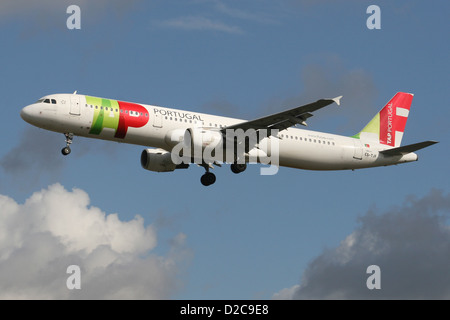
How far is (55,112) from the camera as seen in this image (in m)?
51.2

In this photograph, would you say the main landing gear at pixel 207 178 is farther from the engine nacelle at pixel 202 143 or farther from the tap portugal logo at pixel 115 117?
the tap portugal logo at pixel 115 117

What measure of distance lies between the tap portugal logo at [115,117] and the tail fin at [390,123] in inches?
640

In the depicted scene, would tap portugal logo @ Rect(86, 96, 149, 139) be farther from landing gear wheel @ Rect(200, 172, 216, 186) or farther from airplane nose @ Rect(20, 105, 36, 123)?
landing gear wheel @ Rect(200, 172, 216, 186)

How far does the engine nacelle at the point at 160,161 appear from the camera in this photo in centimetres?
5809

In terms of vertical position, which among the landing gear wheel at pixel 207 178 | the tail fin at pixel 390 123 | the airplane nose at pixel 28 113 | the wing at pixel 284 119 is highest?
the tail fin at pixel 390 123

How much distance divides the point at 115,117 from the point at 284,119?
30.3 ft

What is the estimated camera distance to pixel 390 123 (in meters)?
63.1

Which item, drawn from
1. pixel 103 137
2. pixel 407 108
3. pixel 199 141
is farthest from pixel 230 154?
pixel 407 108

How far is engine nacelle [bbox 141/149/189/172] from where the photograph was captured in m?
58.1

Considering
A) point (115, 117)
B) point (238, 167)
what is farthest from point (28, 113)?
point (238, 167)

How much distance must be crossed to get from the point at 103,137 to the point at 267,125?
29.9 ft

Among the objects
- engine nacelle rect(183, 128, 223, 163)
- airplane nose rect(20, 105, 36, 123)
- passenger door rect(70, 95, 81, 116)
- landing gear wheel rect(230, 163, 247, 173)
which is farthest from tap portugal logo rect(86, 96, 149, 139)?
landing gear wheel rect(230, 163, 247, 173)

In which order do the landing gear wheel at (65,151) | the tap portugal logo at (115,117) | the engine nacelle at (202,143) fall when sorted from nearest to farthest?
1. the tap portugal logo at (115,117)
2. the landing gear wheel at (65,151)
3. the engine nacelle at (202,143)

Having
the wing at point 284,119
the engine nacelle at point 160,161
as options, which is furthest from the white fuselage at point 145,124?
the engine nacelle at point 160,161
